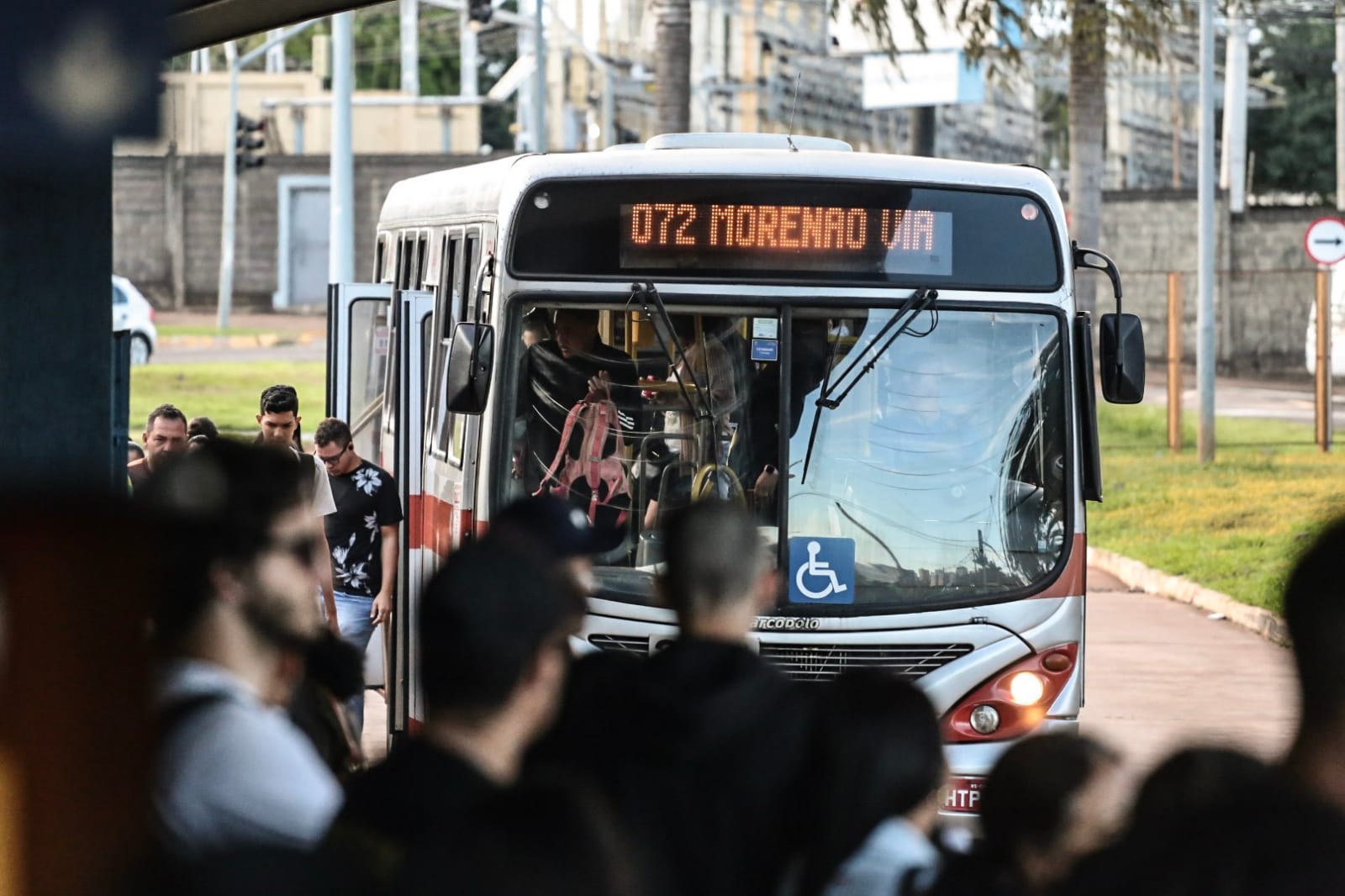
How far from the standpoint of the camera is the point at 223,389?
99.0 feet

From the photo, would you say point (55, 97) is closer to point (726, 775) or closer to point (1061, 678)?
→ point (726, 775)

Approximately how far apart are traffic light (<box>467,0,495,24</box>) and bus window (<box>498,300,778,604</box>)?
103 feet

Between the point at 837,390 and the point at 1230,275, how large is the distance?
111 ft

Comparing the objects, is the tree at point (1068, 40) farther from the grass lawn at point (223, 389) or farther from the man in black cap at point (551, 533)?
the man in black cap at point (551, 533)

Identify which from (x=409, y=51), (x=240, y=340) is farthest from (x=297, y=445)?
(x=409, y=51)

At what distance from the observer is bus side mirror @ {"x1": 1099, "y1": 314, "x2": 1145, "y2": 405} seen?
7691mm

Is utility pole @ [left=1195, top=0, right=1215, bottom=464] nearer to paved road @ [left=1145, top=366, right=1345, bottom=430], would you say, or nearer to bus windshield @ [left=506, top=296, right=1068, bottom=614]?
paved road @ [left=1145, top=366, right=1345, bottom=430]

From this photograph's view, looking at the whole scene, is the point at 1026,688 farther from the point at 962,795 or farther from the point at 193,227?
the point at 193,227

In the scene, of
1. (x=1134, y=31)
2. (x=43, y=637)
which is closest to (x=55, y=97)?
(x=43, y=637)

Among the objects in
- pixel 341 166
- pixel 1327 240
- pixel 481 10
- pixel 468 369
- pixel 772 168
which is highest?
pixel 481 10

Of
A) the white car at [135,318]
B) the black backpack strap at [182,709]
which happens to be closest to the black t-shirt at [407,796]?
the black backpack strap at [182,709]

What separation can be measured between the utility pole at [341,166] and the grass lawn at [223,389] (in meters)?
3.25

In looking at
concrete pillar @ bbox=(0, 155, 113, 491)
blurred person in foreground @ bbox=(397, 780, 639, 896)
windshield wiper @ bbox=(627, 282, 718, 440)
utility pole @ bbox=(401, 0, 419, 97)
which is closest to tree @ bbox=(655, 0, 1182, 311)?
windshield wiper @ bbox=(627, 282, 718, 440)

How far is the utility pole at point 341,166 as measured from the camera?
2198 centimetres
